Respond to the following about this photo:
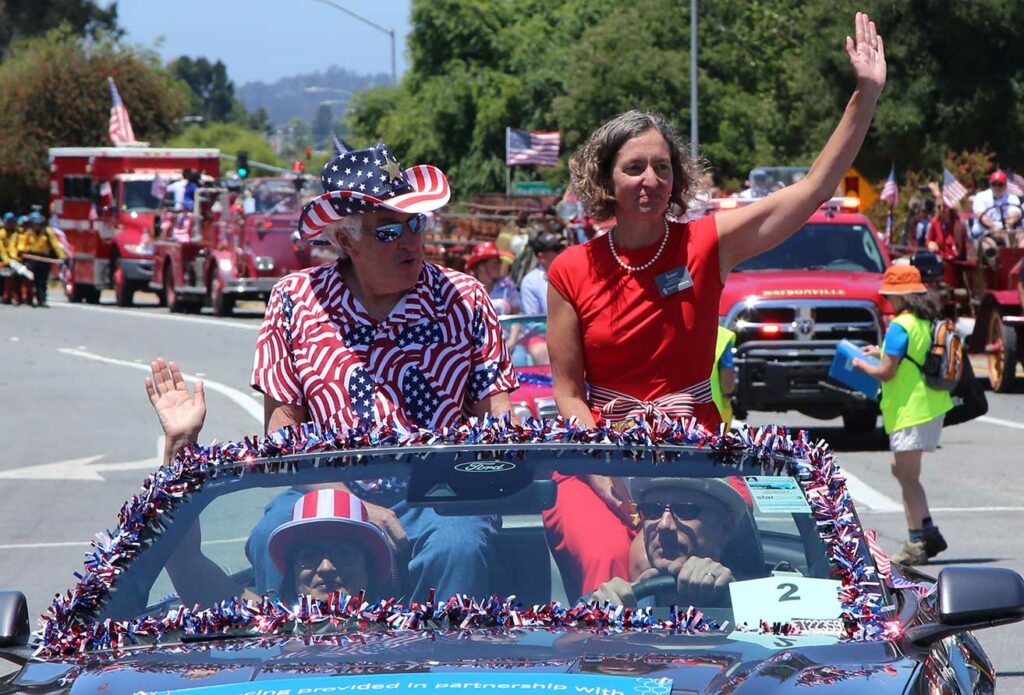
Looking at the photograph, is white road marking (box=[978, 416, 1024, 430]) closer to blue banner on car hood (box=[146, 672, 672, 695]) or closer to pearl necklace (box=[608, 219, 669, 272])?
pearl necklace (box=[608, 219, 669, 272])

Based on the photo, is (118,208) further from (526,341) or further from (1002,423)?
(526,341)

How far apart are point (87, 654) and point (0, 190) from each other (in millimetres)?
72707

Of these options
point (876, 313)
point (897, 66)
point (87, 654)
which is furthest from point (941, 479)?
point (897, 66)

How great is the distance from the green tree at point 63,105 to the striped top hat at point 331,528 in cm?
7026

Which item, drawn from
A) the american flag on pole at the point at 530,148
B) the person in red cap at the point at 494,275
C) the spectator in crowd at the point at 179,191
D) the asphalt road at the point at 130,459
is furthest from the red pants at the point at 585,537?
the american flag on pole at the point at 530,148

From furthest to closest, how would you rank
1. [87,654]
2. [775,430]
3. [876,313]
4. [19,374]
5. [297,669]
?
[19,374], [876,313], [775,430], [87,654], [297,669]

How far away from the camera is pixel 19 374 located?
25.3m

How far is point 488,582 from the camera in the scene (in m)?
3.96

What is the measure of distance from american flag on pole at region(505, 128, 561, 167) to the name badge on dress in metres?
39.0

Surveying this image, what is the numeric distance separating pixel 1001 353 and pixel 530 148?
2536cm

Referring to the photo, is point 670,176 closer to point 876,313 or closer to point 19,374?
point 876,313

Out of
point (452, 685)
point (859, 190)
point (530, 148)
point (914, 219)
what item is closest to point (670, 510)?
point (452, 685)

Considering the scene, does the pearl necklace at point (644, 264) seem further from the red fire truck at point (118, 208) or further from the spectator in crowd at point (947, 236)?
the red fire truck at point (118, 208)

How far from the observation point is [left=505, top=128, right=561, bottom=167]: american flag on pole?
44.6 m
